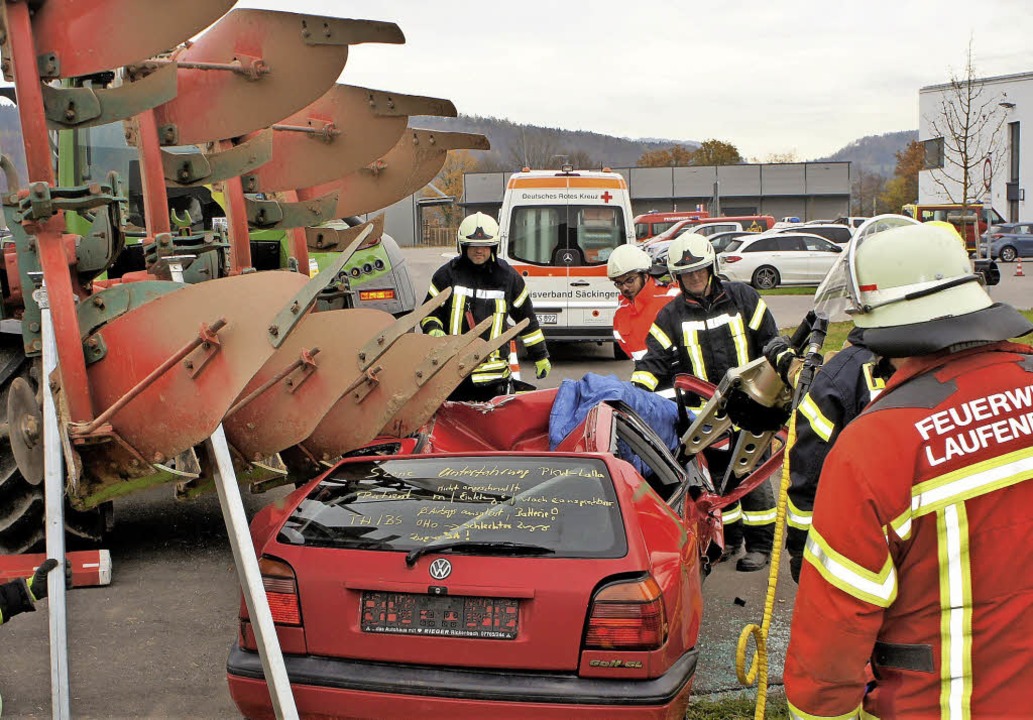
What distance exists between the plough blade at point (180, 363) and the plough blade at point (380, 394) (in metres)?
1.06

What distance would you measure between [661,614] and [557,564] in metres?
0.35

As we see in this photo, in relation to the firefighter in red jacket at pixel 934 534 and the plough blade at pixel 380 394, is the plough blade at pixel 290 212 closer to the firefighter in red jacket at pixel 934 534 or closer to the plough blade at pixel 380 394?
the plough blade at pixel 380 394

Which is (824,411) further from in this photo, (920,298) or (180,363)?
(180,363)

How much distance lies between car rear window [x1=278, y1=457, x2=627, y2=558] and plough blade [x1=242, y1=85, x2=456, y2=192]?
2514 mm

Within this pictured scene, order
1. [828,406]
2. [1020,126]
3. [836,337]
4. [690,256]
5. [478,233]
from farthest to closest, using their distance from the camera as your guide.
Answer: [1020,126], [836,337], [478,233], [690,256], [828,406]

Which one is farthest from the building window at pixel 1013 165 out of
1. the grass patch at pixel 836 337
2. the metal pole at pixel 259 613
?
the metal pole at pixel 259 613

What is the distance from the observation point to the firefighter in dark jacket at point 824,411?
310 cm

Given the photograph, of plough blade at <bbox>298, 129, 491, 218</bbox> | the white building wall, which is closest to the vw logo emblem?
plough blade at <bbox>298, 129, 491, 218</bbox>

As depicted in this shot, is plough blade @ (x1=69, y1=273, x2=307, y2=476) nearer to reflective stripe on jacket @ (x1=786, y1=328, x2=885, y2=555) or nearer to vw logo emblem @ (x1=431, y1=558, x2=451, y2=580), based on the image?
vw logo emblem @ (x1=431, y1=558, x2=451, y2=580)

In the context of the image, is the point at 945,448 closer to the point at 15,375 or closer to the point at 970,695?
the point at 970,695

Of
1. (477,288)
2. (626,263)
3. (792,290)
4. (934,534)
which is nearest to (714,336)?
(626,263)

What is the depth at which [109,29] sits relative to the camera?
398 centimetres

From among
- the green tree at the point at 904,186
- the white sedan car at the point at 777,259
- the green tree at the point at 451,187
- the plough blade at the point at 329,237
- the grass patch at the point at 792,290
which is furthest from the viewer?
the green tree at the point at 904,186

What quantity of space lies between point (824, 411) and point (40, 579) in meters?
2.48
